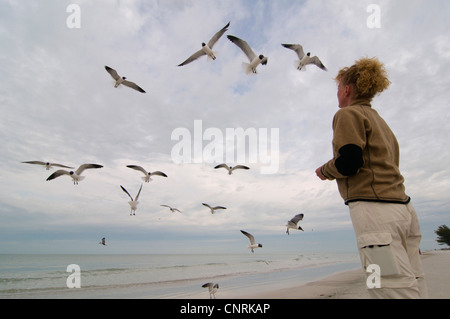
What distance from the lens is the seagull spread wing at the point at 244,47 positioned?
31.8ft

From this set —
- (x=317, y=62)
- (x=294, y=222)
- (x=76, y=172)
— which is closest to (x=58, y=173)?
(x=76, y=172)

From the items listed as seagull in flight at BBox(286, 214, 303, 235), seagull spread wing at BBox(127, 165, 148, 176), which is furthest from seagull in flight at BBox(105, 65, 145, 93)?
seagull in flight at BBox(286, 214, 303, 235)

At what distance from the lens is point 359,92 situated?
99.3 inches

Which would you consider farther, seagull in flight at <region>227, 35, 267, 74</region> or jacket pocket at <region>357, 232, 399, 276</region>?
seagull in flight at <region>227, 35, 267, 74</region>

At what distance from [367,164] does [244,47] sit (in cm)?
849

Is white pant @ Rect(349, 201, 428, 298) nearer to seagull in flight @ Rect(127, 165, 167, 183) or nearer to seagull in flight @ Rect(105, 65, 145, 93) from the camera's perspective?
seagull in flight @ Rect(105, 65, 145, 93)

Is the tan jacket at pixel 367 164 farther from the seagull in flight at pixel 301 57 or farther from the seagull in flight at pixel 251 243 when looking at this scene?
the seagull in flight at pixel 251 243

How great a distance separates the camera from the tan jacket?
6.90ft

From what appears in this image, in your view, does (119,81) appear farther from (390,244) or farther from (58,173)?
(390,244)

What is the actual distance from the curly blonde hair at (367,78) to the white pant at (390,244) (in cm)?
99

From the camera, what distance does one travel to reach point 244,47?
9.77 m
